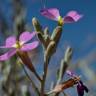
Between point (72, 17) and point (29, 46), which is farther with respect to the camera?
point (72, 17)

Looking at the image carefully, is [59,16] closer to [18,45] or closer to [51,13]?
[51,13]

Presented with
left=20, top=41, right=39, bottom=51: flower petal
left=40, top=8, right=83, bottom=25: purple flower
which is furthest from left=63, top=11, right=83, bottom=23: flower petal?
left=20, top=41, right=39, bottom=51: flower petal

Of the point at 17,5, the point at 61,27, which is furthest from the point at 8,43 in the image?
the point at 17,5

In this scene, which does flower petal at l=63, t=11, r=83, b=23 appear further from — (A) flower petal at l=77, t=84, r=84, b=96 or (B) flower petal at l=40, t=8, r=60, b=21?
(A) flower petal at l=77, t=84, r=84, b=96

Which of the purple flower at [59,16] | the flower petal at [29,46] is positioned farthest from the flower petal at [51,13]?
the flower petal at [29,46]

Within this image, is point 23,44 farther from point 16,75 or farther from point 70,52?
point 16,75

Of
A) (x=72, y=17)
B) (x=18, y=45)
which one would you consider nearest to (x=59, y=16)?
(x=72, y=17)

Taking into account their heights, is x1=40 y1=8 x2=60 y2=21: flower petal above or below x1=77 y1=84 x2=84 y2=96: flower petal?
above
